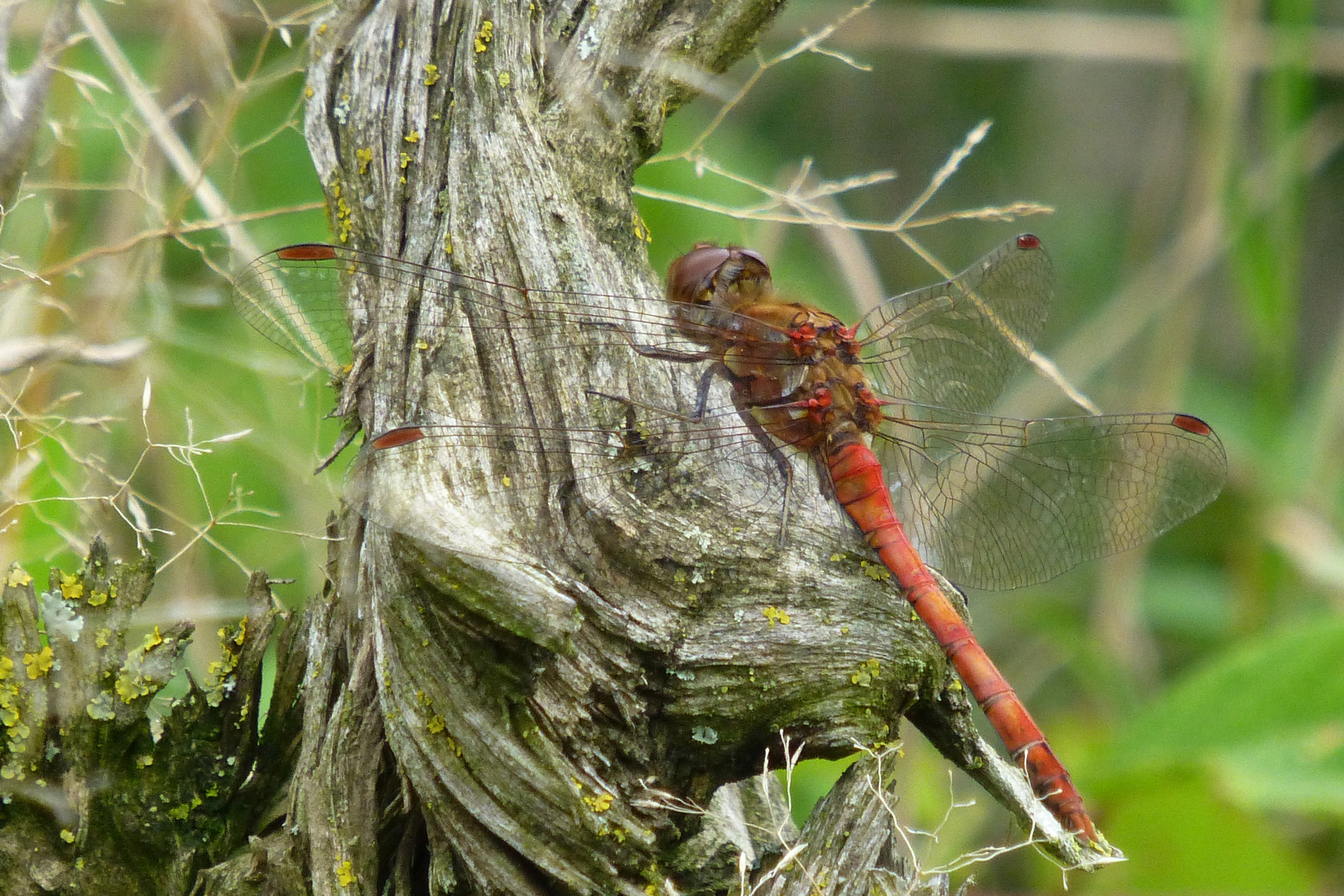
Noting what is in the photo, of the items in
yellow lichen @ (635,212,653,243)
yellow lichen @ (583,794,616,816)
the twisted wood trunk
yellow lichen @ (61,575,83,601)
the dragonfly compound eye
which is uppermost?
the dragonfly compound eye

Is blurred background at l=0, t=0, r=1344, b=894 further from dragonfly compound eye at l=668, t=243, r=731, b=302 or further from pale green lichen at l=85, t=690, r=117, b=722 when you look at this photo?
pale green lichen at l=85, t=690, r=117, b=722

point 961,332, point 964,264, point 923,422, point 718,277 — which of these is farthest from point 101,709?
point 964,264

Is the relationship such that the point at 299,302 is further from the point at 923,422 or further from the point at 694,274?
the point at 923,422

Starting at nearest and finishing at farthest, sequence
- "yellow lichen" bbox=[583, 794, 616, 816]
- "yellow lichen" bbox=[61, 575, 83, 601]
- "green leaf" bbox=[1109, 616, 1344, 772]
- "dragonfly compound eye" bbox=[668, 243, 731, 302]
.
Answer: "yellow lichen" bbox=[583, 794, 616, 816] → "yellow lichen" bbox=[61, 575, 83, 601] → "dragonfly compound eye" bbox=[668, 243, 731, 302] → "green leaf" bbox=[1109, 616, 1344, 772]

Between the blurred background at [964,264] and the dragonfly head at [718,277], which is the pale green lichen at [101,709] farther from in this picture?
the dragonfly head at [718,277]

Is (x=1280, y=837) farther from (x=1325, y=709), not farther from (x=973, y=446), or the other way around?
(x=973, y=446)

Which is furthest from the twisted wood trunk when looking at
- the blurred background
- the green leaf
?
the green leaf

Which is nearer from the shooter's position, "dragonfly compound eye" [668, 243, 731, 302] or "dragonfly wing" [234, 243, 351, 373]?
"dragonfly wing" [234, 243, 351, 373]

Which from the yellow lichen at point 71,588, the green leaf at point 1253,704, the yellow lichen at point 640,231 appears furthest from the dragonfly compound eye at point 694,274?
the green leaf at point 1253,704

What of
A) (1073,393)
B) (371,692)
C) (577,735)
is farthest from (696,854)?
(1073,393)
